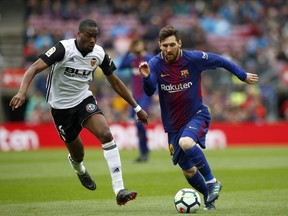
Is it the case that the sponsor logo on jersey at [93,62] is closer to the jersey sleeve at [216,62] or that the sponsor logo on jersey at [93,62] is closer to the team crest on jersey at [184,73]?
the team crest on jersey at [184,73]

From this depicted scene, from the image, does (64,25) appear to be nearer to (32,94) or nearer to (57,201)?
(32,94)

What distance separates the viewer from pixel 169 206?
32.9 ft

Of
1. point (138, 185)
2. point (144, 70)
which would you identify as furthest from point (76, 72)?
point (138, 185)

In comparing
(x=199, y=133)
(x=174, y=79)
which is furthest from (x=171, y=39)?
(x=199, y=133)

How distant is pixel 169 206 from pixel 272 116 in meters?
16.5

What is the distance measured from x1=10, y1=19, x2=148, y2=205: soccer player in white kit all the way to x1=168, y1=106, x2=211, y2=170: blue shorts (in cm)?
54

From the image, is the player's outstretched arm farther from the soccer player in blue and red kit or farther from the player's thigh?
the soccer player in blue and red kit

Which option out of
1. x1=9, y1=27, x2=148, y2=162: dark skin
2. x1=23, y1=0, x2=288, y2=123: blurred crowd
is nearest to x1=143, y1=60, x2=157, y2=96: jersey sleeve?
x1=9, y1=27, x2=148, y2=162: dark skin

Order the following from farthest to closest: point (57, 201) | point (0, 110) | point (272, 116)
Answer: point (0, 110) < point (272, 116) < point (57, 201)

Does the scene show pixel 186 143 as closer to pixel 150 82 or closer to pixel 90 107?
pixel 150 82

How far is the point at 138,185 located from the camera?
513 inches

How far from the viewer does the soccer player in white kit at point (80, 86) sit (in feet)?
31.8

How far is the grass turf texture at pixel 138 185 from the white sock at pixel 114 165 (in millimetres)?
369

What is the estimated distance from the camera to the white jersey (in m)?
9.92
